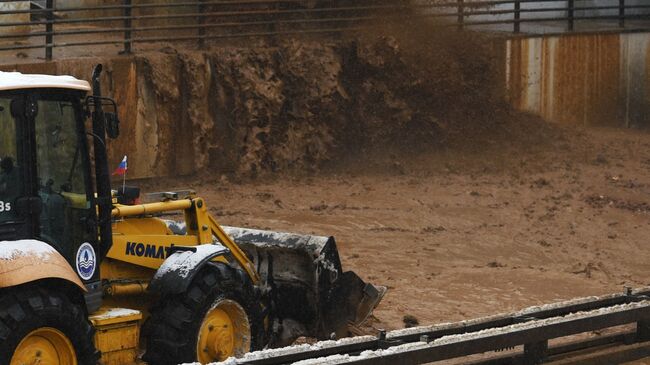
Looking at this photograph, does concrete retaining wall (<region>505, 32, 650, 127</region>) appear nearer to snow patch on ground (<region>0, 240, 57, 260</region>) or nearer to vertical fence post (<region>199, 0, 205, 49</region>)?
vertical fence post (<region>199, 0, 205, 49</region>)

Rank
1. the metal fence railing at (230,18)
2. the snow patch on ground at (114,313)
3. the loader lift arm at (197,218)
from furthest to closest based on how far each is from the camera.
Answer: the metal fence railing at (230,18) → the loader lift arm at (197,218) → the snow patch on ground at (114,313)

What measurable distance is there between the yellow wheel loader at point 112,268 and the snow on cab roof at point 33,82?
0.04 ft

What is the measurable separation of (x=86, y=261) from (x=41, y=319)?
79 cm

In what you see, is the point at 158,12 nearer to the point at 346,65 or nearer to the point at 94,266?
the point at 346,65

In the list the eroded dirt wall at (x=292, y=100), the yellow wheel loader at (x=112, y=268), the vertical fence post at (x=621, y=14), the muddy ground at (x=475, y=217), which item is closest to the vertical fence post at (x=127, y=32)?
the eroded dirt wall at (x=292, y=100)

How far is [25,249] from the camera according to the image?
24.9 feet

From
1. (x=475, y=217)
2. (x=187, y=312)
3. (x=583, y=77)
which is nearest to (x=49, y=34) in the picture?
(x=475, y=217)

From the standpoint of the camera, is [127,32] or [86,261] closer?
[86,261]

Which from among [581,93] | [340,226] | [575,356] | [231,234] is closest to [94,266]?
[231,234]

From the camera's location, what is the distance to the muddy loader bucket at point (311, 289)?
10.3 metres

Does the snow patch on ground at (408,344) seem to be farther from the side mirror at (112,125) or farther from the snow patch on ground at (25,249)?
the side mirror at (112,125)

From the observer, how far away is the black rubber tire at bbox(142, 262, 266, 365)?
8.58 metres

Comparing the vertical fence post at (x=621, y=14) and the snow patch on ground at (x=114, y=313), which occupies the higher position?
the vertical fence post at (x=621, y=14)

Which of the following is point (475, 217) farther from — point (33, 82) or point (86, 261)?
point (33, 82)
